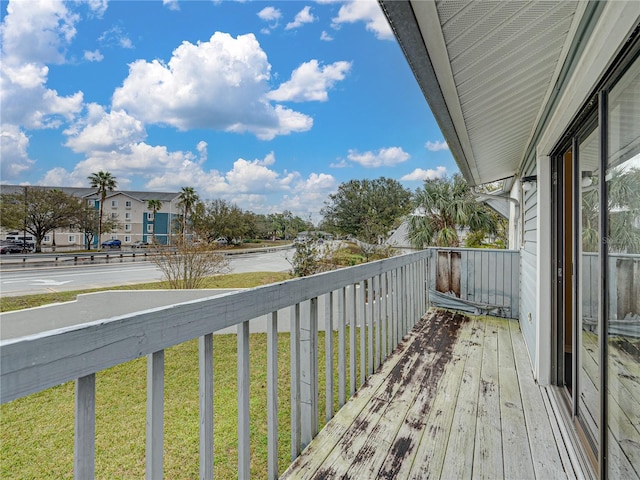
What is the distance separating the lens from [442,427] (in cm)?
190

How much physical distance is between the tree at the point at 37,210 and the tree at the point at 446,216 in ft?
89.2

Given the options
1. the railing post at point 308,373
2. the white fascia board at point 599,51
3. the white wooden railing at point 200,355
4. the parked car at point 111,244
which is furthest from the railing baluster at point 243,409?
the parked car at point 111,244

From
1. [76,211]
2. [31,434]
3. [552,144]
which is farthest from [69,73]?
[552,144]

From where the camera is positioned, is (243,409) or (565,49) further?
(565,49)

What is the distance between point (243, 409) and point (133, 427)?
6.49 ft

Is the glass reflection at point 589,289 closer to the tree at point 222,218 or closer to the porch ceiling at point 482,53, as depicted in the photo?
the porch ceiling at point 482,53

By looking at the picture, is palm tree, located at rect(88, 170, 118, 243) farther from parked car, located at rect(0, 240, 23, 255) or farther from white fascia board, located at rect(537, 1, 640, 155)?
white fascia board, located at rect(537, 1, 640, 155)

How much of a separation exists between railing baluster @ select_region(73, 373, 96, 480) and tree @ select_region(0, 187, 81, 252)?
30001mm

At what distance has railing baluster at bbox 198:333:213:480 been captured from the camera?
1.07m

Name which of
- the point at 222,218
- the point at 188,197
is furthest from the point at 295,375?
the point at 222,218

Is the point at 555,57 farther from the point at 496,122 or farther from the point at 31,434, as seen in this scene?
the point at 31,434

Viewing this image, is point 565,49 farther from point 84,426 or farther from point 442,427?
point 84,426

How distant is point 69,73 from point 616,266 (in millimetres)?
35376

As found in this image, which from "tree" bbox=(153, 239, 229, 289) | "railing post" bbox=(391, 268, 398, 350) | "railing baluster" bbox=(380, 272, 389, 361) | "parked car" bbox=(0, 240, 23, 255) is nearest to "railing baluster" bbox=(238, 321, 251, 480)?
"railing baluster" bbox=(380, 272, 389, 361)
